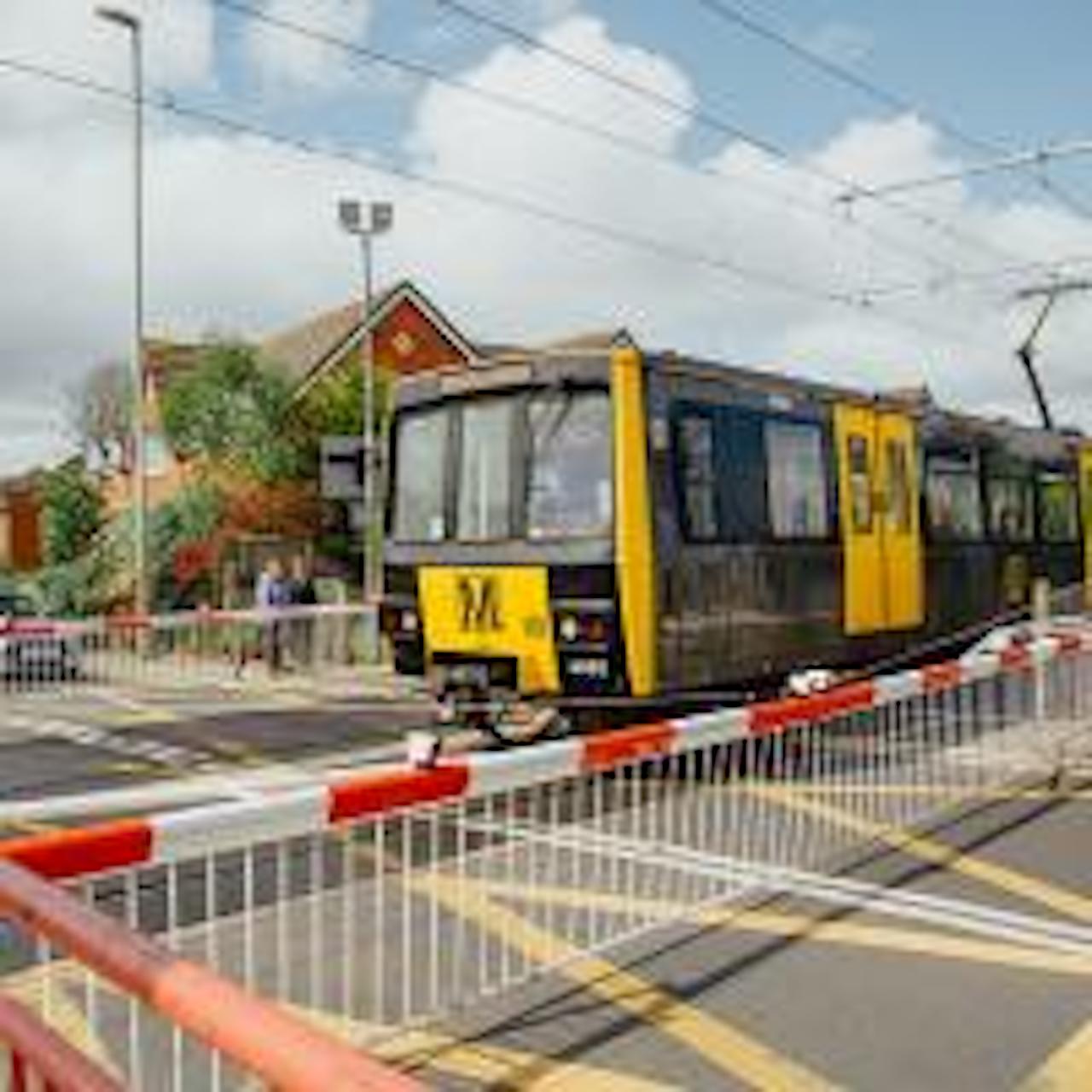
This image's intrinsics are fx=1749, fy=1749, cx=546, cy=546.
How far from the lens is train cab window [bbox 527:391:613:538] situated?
11.9 m

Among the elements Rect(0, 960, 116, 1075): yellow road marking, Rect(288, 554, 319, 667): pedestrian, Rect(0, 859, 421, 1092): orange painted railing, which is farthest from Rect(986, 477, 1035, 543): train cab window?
Rect(0, 859, 421, 1092): orange painted railing

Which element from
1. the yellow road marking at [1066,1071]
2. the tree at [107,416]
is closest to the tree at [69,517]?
the tree at [107,416]

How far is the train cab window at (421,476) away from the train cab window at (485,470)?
0.26 m

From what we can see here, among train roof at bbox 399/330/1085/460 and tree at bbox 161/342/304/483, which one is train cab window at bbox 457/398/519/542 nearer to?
train roof at bbox 399/330/1085/460

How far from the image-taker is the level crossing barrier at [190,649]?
18.6 meters

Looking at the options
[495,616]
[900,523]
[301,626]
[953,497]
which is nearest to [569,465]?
[495,616]

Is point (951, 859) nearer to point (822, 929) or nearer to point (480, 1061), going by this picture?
point (822, 929)

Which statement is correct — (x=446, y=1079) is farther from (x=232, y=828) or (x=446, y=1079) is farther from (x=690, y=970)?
(x=690, y=970)

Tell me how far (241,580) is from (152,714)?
19021 mm

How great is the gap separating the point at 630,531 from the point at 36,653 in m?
9.15

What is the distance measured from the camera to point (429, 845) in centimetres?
680

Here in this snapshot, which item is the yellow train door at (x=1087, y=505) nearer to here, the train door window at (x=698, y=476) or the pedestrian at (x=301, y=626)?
the pedestrian at (x=301, y=626)

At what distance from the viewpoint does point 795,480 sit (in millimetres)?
14023

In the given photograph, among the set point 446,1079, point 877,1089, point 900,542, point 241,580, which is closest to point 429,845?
point 446,1079
